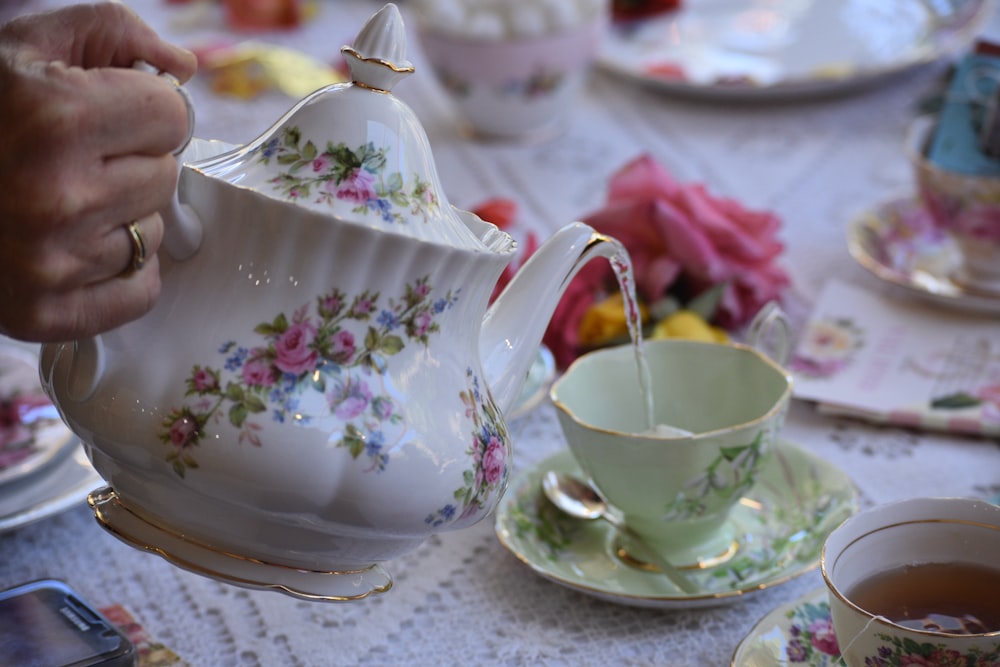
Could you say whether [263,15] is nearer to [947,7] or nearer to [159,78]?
[947,7]

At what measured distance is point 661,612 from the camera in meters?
0.63

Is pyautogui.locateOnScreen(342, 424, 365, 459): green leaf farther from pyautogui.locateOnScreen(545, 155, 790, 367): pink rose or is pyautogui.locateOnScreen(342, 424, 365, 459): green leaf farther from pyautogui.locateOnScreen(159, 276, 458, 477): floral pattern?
pyautogui.locateOnScreen(545, 155, 790, 367): pink rose

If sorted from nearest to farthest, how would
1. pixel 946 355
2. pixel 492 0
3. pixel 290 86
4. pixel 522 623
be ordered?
pixel 522 623 < pixel 946 355 < pixel 492 0 < pixel 290 86

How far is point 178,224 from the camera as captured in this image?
0.47m

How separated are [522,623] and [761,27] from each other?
1.03 metres

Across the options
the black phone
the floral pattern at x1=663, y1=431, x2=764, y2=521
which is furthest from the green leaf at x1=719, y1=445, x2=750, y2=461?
the black phone

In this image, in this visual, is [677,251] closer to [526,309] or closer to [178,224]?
[526,309]

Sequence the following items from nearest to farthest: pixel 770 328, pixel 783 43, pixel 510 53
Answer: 1. pixel 770 328
2. pixel 510 53
3. pixel 783 43

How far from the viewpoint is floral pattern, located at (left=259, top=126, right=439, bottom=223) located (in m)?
0.47

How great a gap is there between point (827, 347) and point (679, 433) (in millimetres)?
270

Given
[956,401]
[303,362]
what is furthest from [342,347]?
[956,401]

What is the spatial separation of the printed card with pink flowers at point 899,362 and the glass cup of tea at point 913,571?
24cm

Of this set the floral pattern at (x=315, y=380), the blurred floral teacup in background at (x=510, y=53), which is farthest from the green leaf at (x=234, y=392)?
the blurred floral teacup in background at (x=510, y=53)

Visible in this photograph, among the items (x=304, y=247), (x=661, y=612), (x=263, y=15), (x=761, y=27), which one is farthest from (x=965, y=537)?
(x=263, y=15)
